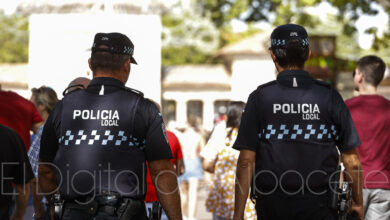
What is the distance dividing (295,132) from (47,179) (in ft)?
5.25

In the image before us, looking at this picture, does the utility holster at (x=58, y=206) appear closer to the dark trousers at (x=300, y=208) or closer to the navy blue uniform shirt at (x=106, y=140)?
the navy blue uniform shirt at (x=106, y=140)

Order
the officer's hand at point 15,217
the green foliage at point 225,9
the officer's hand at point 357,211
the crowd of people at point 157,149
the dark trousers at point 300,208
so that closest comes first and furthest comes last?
the crowd of people at point 157,149, the dark trousers at point 300,208, the officer's hand at point 357,211, the officer's hand at point 15,217, the green foliage at point 225,9

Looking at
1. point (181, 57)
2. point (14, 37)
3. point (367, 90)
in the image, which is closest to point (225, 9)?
point (367, 90)

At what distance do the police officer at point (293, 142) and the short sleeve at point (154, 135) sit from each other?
21.7 inches


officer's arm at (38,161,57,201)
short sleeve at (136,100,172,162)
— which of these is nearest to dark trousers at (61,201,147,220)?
short sleeve at (136,100,172,162)

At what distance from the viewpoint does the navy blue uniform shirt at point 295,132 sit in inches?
155

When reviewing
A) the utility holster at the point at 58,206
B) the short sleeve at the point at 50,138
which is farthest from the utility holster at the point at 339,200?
the short sleeve at the point at 50,138

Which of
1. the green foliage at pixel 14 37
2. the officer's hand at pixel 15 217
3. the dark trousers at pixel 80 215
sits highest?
the green foliage at pixel 14 37

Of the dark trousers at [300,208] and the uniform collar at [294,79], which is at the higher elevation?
the uniform collar at [294,79]

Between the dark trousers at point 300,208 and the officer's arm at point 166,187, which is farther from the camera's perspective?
the dark trousers at point 300,208

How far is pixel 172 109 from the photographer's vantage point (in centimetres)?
6519

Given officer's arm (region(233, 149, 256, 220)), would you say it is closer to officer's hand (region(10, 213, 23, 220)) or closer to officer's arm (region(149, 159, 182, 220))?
officer's arm (region(149, 159, 182, 220))

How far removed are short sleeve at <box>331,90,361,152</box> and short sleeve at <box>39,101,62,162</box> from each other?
67.4 inches

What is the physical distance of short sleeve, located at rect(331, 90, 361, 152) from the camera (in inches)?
158
